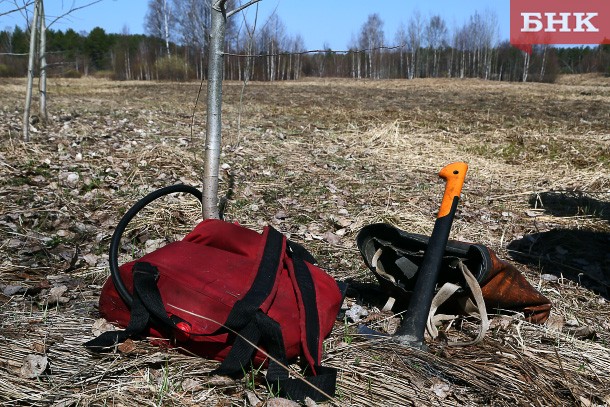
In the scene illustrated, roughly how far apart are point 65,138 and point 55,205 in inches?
116

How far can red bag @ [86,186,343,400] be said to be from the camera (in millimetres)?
1978

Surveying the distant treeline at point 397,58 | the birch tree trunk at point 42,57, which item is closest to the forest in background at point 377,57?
the distant treeline at point 397,58

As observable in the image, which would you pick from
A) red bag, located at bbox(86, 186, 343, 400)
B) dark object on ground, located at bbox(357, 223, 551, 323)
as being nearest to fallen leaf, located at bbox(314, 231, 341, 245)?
dark object on ground, located at bbox(357, 223, 551, 323)

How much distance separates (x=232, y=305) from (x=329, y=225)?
7.59 ft

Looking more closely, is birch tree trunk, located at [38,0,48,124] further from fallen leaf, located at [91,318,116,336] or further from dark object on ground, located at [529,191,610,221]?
Result: dark object on ground, located at [529,191,610,221]

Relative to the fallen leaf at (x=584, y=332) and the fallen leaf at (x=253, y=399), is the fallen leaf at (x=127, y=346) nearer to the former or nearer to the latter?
the fallen leaf at (x=253, y=399)

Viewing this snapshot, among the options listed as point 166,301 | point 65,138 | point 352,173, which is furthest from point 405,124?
point 166,301

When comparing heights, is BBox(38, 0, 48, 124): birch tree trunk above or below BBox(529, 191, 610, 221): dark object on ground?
above

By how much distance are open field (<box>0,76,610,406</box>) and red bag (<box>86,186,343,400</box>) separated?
0.35 feet

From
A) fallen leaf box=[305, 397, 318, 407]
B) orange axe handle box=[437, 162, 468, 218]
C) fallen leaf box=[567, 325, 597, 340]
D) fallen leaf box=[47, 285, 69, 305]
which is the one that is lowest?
fallen leaf box=[567, 325, 597, 340]

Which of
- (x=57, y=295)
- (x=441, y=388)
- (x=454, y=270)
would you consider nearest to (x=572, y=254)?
(x=454, y=270)

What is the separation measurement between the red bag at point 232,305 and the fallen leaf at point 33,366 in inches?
6.8

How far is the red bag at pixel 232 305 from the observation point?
198 centimetres

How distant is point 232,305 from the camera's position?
2064 mm
